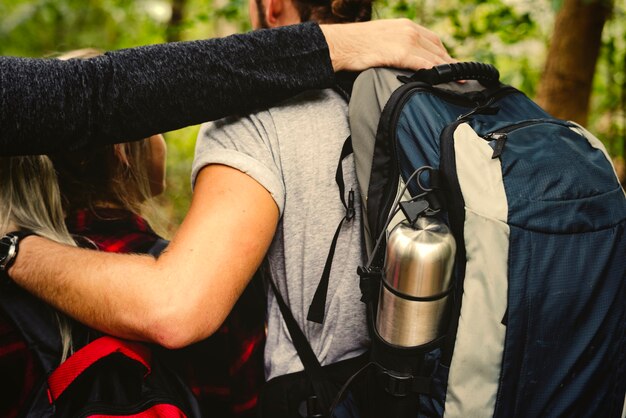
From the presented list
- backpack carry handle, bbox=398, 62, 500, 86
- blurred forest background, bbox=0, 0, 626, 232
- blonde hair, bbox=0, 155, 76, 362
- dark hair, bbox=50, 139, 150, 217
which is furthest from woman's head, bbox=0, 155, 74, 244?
backpack carry handle, bbox=398, 62, 500, 86

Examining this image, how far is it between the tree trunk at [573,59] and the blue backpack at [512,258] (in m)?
2.03

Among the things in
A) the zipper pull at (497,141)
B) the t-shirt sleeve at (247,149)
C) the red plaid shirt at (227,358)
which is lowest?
the red plaid shirt at (227,358)

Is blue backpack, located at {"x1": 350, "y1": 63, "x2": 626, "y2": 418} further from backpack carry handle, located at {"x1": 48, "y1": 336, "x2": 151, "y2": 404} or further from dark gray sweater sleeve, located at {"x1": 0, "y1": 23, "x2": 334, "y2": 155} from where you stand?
backpack carry handle, located at {"x1": 48, "y1": 336, "x2": 151, "y2": 404}

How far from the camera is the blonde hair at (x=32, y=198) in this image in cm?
148

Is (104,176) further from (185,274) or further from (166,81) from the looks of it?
(185,274)

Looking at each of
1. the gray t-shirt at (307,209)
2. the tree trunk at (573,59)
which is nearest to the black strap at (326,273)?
the gray t-shirt at (307,209)

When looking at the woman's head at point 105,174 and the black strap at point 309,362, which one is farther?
the woman's head at point 105,174

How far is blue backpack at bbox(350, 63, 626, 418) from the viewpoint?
106 centimetres

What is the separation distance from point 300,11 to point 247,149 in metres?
0.64

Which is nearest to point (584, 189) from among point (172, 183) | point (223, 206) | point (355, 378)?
point (355, 378)

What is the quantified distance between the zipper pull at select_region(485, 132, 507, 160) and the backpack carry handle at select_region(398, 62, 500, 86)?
20 cm

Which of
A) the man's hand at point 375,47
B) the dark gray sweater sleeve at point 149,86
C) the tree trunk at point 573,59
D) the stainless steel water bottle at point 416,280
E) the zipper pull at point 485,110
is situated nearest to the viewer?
the stainless steel water bottle at point 416,280

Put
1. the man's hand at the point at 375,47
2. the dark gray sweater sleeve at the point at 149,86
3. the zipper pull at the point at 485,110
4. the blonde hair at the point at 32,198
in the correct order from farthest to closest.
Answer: the blonde hair at the point at 32,198 → the man's hand at the point at 375,47 → the zipper pull at the point at 485,110 → the dark gray sweater sleeve at the point at 149,86

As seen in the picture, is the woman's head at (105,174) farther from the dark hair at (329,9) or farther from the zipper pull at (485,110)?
the zipper pull at (485,110)
